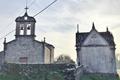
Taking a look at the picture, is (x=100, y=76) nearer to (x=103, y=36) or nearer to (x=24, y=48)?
(x=103, y=36)

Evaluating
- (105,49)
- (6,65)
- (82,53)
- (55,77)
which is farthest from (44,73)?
(105,49)

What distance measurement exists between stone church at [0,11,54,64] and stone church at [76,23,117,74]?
20.7ft

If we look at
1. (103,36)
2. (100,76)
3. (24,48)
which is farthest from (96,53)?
(24,48)

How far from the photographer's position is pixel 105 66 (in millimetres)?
29516

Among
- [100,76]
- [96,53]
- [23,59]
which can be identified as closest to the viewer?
[100,76]

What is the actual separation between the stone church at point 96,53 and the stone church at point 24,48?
20.7ft

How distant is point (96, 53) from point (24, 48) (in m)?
11.7

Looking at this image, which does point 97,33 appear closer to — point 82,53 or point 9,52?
point 82,53

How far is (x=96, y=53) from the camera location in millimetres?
29953

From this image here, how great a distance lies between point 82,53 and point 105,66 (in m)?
3.91

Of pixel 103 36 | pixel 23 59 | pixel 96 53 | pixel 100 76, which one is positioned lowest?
pixel 100 76

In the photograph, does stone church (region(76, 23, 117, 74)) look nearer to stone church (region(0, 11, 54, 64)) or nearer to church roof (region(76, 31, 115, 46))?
church roof (region(76, 31, 115, 46))

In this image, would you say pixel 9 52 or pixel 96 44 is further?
pixel 9 52

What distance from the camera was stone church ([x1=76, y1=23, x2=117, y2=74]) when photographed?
97.0 ft
